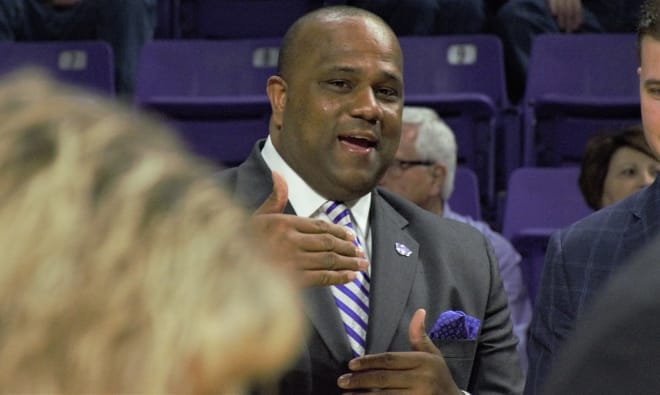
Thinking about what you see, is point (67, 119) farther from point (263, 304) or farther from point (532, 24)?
point (532, 24)

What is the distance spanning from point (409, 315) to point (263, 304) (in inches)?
66.3

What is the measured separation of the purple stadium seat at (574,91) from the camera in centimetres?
529

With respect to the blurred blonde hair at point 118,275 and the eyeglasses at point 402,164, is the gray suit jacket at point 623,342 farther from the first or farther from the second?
the eyeglasses at point 402,164

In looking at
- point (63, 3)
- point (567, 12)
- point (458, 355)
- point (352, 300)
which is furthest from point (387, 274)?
point (63, 3)

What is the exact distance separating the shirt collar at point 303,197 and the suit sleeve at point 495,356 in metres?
0.27

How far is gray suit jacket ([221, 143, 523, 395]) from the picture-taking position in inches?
93.0

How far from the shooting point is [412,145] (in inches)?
190

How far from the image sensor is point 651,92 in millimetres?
2252

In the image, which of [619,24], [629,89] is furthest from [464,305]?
[619,24]

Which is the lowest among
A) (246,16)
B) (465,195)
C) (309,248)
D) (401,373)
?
(465,195)

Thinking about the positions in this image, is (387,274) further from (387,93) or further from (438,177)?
(438,177)

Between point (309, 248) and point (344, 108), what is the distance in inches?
21.4

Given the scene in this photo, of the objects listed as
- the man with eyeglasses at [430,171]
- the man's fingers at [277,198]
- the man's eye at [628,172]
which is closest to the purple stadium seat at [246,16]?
the man with eyeglasses at [430,171]

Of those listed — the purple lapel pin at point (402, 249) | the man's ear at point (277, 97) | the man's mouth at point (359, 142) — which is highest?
the man's ear at point (277, 97)
